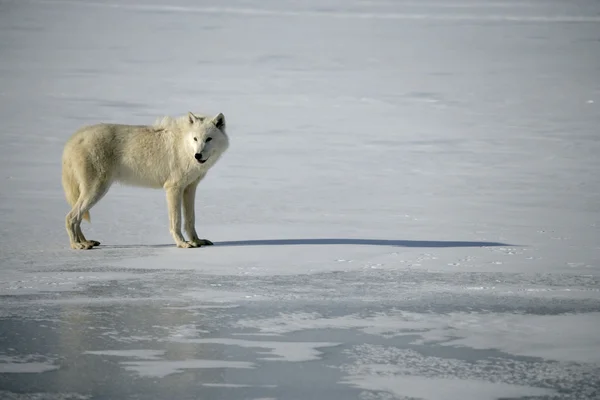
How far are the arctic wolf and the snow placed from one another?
283mm

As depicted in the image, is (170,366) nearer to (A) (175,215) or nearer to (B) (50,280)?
(B) (50,280)

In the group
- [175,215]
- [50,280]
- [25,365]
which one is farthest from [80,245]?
[25,365]

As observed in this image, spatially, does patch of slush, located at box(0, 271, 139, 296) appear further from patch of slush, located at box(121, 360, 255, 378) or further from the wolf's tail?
patch of slush, located at box(121, 360, 255, 378)

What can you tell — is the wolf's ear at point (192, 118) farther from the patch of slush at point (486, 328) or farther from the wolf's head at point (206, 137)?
the patch of slush at point (486, 328)

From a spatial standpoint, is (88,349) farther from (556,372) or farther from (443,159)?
(443,159)

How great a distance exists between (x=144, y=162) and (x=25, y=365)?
3304mm

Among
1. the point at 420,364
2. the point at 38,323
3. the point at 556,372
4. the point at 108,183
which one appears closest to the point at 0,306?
the point at 38,323

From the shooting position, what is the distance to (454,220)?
9.46 m

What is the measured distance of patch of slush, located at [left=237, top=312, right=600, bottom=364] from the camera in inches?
226

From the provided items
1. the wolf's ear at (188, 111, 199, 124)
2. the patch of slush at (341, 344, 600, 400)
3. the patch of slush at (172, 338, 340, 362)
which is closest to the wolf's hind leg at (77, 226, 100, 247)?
the wolf's ear at (188, 111, 199, 124)

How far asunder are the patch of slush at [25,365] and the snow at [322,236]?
0.02 m

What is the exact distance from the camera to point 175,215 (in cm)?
836

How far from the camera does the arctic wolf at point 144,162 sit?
829cm

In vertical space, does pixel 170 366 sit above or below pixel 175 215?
below
